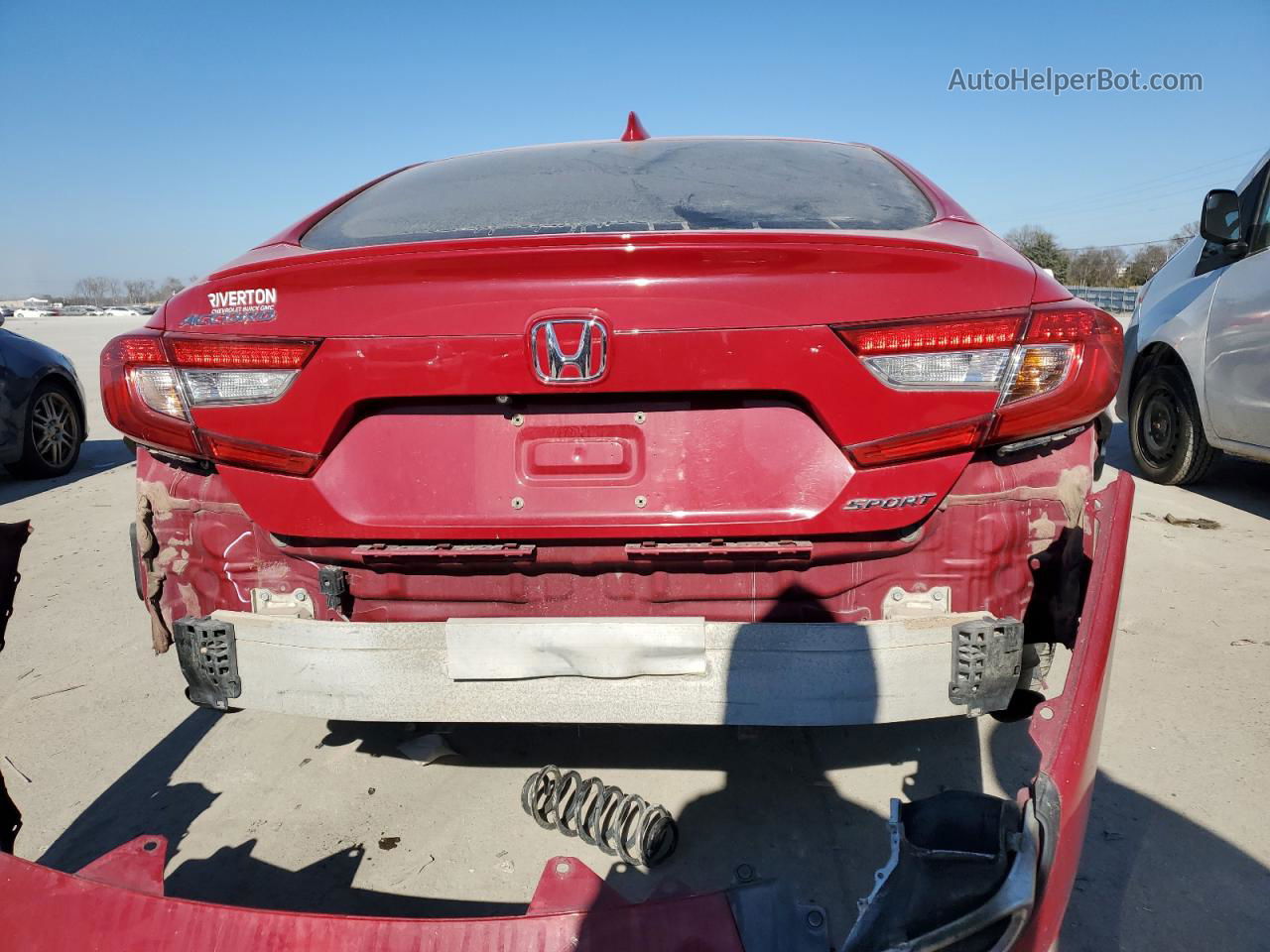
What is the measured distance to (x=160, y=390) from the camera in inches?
77.7

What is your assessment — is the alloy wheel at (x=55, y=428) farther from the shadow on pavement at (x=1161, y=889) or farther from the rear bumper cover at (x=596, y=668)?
the shadow on pavement at (x=1161, y=889)

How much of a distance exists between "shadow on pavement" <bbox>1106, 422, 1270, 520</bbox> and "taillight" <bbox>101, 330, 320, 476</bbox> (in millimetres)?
5064

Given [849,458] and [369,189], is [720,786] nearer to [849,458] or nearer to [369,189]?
[849,458]

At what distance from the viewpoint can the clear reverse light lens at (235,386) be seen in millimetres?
1887

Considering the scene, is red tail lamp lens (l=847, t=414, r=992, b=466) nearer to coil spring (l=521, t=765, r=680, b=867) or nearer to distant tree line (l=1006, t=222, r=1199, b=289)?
coil spring (l=521, t=765, r=680, b=867)

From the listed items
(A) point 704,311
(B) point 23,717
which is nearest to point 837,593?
(A) point 704,311

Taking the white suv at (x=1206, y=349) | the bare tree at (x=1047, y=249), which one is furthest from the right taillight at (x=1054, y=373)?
the bare tree at (x=1047, y=249)

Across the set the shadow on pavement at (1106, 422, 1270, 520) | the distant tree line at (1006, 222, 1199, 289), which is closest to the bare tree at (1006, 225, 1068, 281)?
the distant tree line at (1006, 222, 1199, 289)

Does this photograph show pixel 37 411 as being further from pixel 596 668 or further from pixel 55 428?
pixel 596 668

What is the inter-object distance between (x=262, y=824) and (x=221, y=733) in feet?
2.13

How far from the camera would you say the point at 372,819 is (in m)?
2.46

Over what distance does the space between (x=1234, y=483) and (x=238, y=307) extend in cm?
628

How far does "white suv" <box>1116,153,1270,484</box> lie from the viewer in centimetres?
457

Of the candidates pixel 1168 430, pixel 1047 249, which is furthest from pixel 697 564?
pixel 1047 249
